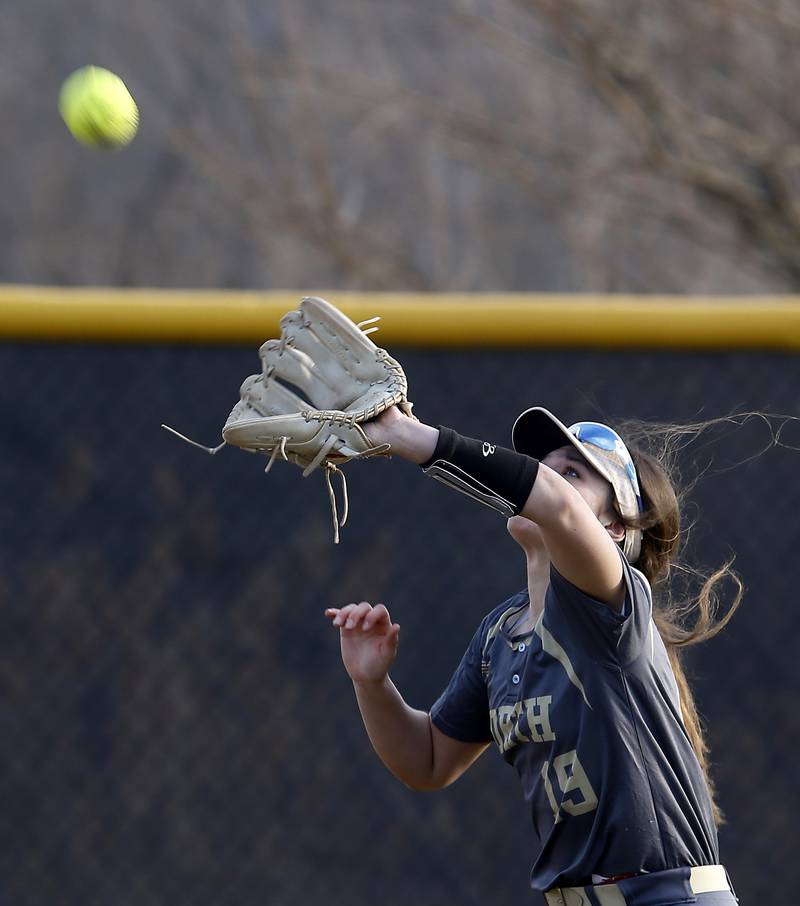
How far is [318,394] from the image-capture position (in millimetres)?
2367

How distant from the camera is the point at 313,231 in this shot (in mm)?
7297

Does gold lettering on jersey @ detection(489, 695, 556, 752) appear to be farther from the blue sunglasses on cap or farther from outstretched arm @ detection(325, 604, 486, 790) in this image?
the blue sunglasses on cap

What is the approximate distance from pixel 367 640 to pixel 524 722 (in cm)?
40

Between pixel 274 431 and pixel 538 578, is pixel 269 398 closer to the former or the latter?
pixel 274 431

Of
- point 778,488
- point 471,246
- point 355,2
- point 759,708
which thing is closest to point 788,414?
point 778,488

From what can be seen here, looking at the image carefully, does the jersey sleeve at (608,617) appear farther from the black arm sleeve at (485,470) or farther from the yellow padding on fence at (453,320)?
the yellow padding on fence at (453,320)

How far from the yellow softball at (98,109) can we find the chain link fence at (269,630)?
69 cm

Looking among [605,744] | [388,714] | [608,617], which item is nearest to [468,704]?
[388,714]

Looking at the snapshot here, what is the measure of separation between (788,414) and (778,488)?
218 millimetres

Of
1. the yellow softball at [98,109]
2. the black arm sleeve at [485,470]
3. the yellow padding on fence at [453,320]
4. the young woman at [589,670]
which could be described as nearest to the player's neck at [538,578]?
the young woman at [589,670]

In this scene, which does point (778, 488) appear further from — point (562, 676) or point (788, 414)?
point (562, 676)

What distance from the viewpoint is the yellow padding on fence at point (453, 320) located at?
4113 millimetres

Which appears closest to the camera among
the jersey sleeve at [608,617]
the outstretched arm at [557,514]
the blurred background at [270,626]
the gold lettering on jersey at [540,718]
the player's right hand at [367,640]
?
the outstretched arm at [557,514]

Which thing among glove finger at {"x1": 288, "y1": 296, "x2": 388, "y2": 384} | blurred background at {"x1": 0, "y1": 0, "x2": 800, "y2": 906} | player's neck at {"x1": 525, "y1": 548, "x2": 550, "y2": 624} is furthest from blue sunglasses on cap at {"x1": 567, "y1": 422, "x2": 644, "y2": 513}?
blurred background at {"x1": 0, "y1": 0, "x2": 800, "y2": 906}
